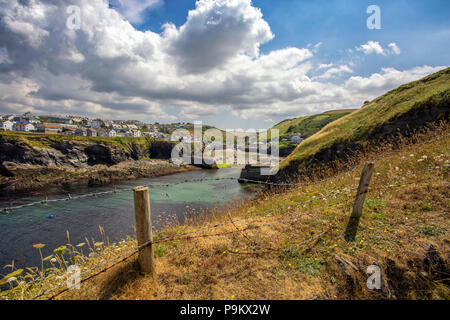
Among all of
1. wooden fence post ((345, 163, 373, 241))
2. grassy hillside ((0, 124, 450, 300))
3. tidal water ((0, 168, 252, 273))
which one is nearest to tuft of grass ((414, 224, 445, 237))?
grassy hillside ((0, 124, 450, 300))

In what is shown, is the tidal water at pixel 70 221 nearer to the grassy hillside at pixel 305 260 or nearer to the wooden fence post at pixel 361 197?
the grassy hillside at pixel 305 260

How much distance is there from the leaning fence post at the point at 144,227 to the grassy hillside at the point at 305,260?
29 centimetres

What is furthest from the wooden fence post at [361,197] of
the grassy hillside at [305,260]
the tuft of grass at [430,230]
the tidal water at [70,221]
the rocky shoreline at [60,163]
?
the rocky shoreline at [60,163]

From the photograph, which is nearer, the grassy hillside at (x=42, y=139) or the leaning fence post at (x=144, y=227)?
the leaning fence post at (x=144, y=227)

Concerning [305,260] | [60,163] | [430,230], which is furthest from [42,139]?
[430,230]

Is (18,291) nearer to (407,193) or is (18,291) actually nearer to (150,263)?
(150,263)

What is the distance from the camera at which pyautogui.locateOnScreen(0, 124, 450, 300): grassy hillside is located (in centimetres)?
345

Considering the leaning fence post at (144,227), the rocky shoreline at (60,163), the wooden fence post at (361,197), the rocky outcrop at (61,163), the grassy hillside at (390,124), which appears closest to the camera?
the leaning fence post at (144,227)

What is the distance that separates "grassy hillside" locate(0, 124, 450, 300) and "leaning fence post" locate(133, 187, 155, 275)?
29cm

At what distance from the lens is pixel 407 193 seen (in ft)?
19.2

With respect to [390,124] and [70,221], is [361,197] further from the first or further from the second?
[70,221]

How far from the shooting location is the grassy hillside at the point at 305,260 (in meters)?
3.45

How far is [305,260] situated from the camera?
420 centimetres
